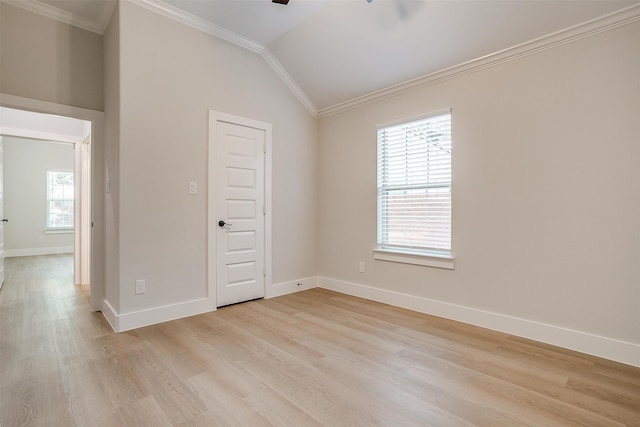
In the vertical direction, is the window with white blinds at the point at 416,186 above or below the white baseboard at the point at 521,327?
above

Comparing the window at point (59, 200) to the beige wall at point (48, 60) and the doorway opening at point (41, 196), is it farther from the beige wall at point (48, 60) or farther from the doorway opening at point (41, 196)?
the beige wall at point (48, 60)

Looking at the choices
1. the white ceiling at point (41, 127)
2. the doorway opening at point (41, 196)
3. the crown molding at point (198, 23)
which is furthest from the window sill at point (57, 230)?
the crown molding at point (198, 23)

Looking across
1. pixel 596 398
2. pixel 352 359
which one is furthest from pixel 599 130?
pixel 352 359

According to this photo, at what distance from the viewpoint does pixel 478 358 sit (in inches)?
89.1

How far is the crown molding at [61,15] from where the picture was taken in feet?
9.36

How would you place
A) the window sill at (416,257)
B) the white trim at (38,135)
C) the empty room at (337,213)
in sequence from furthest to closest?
the white trim at (38,135), the window sill at (416,257), the empty room at (337,213)

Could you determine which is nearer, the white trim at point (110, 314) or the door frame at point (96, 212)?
the white trim at point (110, 314)

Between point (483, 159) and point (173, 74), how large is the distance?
317 centimetres

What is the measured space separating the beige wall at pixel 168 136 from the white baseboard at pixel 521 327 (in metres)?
2.19

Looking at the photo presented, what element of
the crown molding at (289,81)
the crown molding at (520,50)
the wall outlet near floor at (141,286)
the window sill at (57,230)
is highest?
the crown molding at (289,81)

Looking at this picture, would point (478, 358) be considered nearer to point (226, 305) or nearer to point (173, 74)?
point (226, 305)

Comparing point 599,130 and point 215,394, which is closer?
point 215,394

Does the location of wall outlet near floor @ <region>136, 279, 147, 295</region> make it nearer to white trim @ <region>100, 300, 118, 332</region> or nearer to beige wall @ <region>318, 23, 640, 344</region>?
white trim @ <region>100, 300, 118, 332</region>

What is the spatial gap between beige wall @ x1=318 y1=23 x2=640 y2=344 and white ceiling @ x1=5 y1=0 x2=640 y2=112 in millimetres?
231
